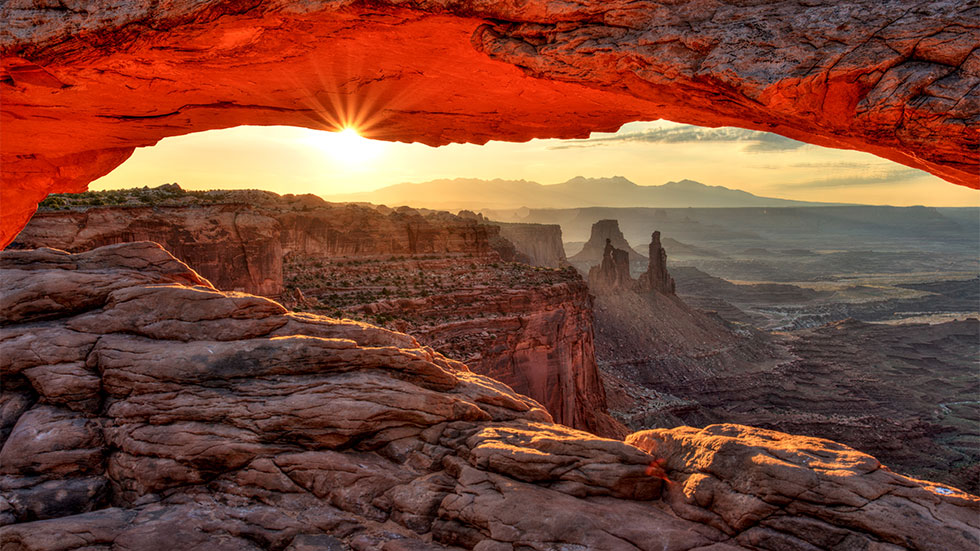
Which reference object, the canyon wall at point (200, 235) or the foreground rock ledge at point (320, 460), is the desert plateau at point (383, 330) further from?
the canyon wall at point (200, 235)

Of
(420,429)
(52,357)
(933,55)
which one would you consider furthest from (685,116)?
(52,357)

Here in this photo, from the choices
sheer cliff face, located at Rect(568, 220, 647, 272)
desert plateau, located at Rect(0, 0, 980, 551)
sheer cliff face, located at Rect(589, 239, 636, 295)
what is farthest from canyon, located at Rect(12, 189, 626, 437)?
sheer cliff face, located at Rect(568, 220, 647, 272)

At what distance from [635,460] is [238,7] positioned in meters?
9.52

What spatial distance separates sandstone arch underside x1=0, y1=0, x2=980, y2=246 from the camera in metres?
6.96

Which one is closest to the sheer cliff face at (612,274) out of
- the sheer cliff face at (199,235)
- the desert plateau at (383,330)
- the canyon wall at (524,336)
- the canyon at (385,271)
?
the canyon at (385,271)

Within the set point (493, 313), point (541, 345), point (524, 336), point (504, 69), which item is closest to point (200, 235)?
point (493, 313)

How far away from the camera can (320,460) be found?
762 centimetres

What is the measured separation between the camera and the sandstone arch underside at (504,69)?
6.96 m

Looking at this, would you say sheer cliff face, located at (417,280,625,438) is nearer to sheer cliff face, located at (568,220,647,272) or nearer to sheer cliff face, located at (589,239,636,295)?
sheer cliff face, located at (589,239,636,295)

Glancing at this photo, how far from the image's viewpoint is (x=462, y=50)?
9594 millimetres

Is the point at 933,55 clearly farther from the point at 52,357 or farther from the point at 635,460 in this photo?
the point at 52,357

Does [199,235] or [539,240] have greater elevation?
[199,235]

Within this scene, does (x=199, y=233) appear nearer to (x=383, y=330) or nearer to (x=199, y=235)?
(x=199, y=235)

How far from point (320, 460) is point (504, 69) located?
7.42m
